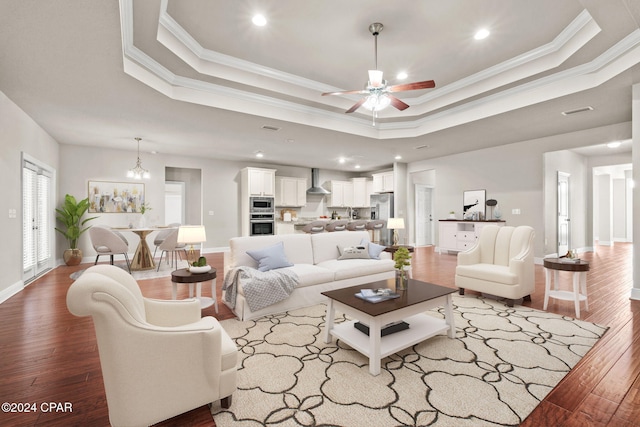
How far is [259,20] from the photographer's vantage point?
302 cm

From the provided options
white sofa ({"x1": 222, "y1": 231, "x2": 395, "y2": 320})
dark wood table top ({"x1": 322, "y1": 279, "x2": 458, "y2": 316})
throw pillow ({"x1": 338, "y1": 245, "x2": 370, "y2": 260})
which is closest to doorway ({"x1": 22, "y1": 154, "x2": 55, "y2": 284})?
white sofa ({"x1": 222, "y1": 231, "x2": 395, "y2": 320})

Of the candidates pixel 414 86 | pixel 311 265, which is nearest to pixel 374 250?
pixel 311 265

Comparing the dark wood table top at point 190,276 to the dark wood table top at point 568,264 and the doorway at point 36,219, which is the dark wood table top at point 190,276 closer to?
the doorway at point 36,219

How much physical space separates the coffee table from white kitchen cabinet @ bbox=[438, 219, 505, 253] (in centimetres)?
506

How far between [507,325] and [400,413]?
1.93 meters

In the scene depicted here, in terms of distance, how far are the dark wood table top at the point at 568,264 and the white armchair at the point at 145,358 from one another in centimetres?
357

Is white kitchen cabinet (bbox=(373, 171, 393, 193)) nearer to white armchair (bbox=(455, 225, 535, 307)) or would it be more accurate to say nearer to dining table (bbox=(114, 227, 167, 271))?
white armchair (bbox=(455, 225, 535, 307))

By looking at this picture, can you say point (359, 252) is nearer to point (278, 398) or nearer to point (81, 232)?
point (278, 398)

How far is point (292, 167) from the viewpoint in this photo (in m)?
9.92

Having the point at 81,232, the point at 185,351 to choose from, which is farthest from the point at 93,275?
the point at 81,232

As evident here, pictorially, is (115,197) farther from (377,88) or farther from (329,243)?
(377,88)

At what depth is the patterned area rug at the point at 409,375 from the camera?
1727 mm

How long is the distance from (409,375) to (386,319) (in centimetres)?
39

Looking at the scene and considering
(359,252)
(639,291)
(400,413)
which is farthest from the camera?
(359,252)
